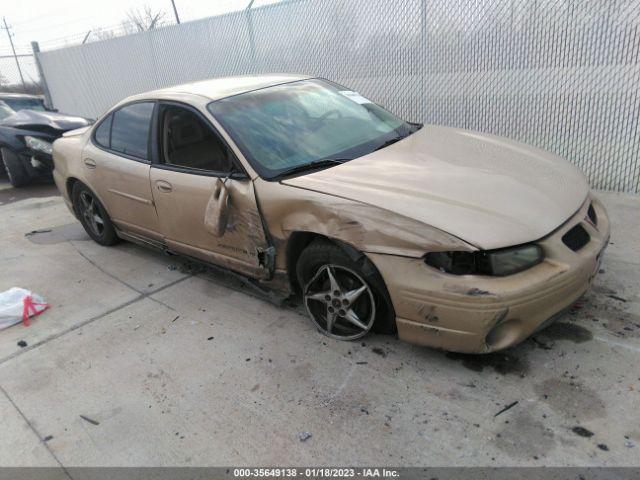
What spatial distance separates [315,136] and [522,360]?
1978mm

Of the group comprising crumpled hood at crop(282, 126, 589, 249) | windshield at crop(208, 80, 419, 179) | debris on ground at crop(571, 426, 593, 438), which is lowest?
debris on ground at crop(571, 426, 593, 438)

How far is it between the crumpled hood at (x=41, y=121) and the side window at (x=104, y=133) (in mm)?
4145

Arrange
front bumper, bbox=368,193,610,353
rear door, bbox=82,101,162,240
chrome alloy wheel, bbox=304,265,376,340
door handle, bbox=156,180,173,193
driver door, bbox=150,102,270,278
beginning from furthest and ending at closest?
rear door, bbox=82,101,162,240
door handle, bbox=156,180,173,193
driver door, bbox=150,102,270,278
chrome alloy wheel, bbox=304,265,376,340
front bumper, bbox=368,193,610,353

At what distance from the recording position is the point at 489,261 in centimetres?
Answer: 244

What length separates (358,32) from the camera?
24.0 ft

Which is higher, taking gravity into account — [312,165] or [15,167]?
[312,165]

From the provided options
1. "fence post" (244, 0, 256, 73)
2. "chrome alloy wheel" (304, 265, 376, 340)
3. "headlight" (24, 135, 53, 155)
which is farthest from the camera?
"fence post" (244, 0, 256, 73)

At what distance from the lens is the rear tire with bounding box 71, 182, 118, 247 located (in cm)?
493

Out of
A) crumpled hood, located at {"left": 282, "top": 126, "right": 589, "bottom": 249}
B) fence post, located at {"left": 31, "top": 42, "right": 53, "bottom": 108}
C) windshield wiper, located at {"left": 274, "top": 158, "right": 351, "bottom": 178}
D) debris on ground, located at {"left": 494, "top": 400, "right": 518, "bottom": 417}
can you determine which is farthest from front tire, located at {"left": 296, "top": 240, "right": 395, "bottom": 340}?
fence post, located at {"left": 31, "top": 42, "right": 53, "bottom": 108}

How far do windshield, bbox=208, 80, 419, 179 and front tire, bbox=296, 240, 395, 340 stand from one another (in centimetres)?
63

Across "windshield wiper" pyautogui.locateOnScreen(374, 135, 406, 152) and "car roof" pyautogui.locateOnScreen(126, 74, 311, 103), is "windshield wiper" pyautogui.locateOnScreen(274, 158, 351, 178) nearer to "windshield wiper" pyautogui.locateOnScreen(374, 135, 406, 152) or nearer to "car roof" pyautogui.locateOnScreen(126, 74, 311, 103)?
"windshield wiper" pyautogui.locateOnScreen(374, 135, 406, 152)

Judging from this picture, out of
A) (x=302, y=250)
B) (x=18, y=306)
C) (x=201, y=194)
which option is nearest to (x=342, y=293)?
(x=302, y=250)

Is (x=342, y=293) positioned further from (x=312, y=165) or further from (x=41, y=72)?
(x=41, y=72)

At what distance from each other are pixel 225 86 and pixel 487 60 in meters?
→ 3.69
